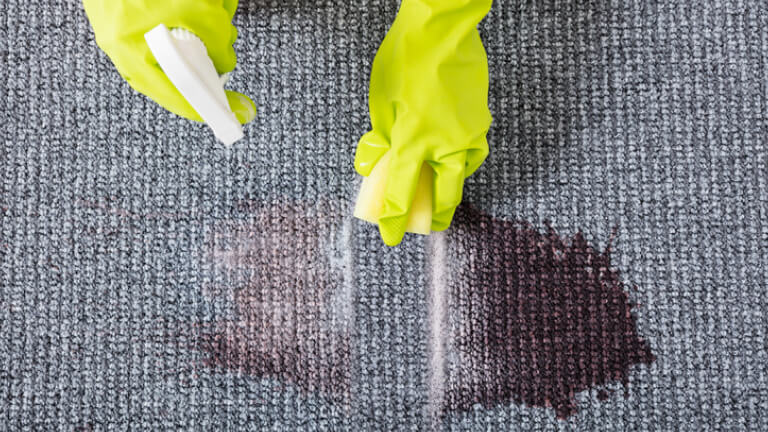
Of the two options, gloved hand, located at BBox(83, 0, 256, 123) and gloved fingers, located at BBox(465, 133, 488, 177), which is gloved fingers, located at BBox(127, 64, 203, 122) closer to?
gloved hand, located at BBox(83, 0, 256, 123)

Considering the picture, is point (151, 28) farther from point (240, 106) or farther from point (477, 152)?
point (477, 152)

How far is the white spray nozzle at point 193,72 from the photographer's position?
47 cm

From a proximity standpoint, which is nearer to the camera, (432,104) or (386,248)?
(432,104)

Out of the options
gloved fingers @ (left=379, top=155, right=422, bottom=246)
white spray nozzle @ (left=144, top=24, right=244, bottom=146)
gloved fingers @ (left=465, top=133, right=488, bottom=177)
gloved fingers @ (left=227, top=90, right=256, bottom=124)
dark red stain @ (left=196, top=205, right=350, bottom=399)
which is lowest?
dark red stain @ (left=196, top=205, right=350, bottom=399)

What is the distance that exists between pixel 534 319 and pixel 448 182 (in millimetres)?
185

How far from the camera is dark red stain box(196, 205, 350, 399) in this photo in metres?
0.65


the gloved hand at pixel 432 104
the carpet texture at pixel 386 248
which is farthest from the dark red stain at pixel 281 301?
the gloved hand at pixel 432 104

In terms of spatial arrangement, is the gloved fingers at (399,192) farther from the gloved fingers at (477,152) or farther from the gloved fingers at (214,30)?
the gloved fingers at (214,30)

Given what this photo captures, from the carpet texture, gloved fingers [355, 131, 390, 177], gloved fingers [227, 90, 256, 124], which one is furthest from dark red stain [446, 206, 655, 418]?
gloved fingers [227, 90, 256, 124]

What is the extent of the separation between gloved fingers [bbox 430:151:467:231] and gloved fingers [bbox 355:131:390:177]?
51 mm

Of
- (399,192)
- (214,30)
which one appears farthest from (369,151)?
(214,30)

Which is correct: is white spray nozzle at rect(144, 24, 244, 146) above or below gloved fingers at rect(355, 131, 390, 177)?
above

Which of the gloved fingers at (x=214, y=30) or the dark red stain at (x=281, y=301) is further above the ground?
the gloved fingers at (x=214, y=30)

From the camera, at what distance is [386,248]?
2.16 ft
